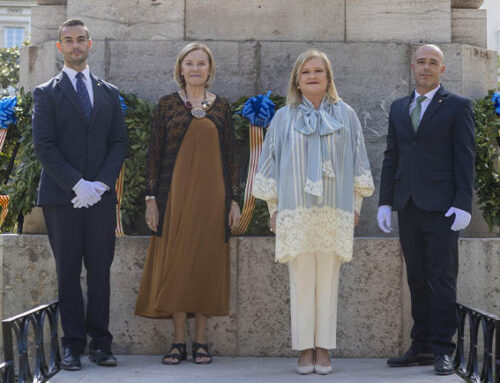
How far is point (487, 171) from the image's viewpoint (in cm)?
628

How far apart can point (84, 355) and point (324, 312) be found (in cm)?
192

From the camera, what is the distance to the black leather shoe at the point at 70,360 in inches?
211

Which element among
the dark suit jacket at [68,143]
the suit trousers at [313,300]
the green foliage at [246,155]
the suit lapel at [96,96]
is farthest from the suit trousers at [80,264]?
the suit trousers at [313,300]

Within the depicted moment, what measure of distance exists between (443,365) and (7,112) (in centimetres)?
393

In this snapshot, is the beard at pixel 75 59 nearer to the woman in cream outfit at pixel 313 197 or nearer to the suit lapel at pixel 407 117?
the woman in cream outfit at pixel 313 197

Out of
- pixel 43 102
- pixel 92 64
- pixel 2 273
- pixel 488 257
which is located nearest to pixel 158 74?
pixel 92 64

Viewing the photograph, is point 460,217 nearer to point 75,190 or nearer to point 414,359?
point 414,359

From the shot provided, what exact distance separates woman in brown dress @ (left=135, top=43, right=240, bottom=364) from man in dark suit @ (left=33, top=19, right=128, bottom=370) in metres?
0.36

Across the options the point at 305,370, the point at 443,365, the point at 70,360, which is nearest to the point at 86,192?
the point at 70,360

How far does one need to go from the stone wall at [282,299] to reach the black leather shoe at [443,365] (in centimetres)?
78

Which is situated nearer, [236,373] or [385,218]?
[236,373]

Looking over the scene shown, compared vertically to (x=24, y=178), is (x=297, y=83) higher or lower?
higher

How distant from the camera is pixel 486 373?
5047mm

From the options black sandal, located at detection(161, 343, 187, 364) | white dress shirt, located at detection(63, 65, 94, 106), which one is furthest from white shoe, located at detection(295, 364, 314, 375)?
white dress shirt, located at detection(63, 65, 94, 106)
